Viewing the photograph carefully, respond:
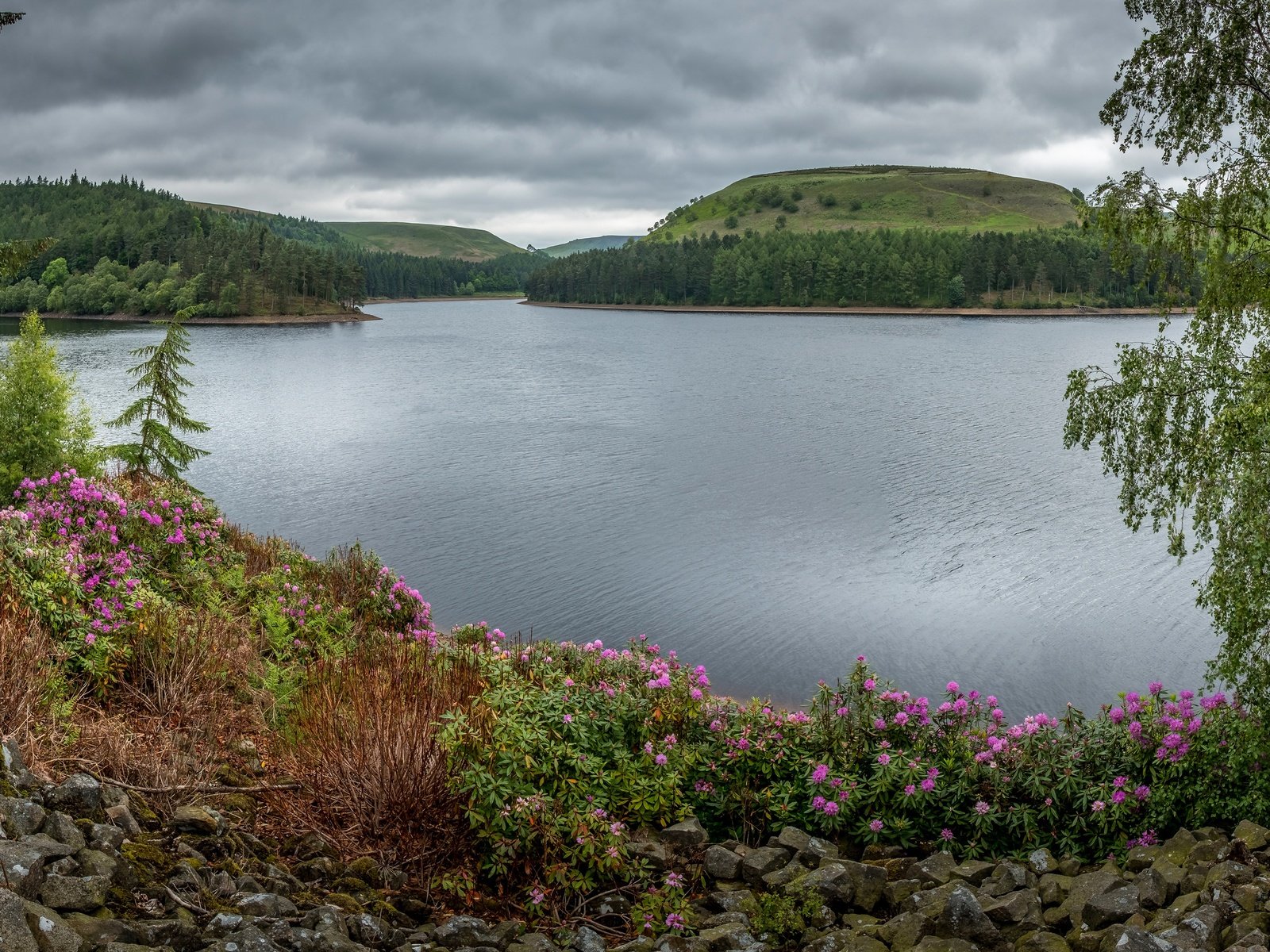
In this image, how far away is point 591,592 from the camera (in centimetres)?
2395

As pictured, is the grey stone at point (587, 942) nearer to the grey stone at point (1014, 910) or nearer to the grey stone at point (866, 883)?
the grey stone at point (866, 883)

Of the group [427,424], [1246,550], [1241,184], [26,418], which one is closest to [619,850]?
[1246,550]

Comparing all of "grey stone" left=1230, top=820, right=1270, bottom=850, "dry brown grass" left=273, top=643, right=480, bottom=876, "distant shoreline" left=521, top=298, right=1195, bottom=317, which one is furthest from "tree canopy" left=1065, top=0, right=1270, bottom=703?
"distant shoreline" left=521, top=298, right=1195, bottom=317

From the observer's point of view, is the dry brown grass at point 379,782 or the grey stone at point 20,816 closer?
the grey stone at point 20,816

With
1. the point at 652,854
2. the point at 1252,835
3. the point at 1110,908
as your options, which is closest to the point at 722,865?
the point at 652,854

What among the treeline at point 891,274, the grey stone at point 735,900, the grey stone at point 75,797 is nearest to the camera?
the grey stone at point 75,797

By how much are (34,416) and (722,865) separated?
909 inches

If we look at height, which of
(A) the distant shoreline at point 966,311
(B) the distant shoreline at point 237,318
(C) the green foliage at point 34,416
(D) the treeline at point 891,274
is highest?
(D) the treeline at point 891,274

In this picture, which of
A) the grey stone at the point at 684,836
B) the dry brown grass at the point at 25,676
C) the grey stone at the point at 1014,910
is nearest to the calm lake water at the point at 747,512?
the grey stone at the point at 684,836

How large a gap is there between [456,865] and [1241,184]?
492 inches

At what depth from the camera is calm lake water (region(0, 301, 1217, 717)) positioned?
68.2ft

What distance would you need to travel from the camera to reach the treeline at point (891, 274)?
479ft

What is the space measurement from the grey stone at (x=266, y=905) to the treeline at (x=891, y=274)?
5889 inches

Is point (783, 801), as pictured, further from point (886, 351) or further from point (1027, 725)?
point (886, 351)
